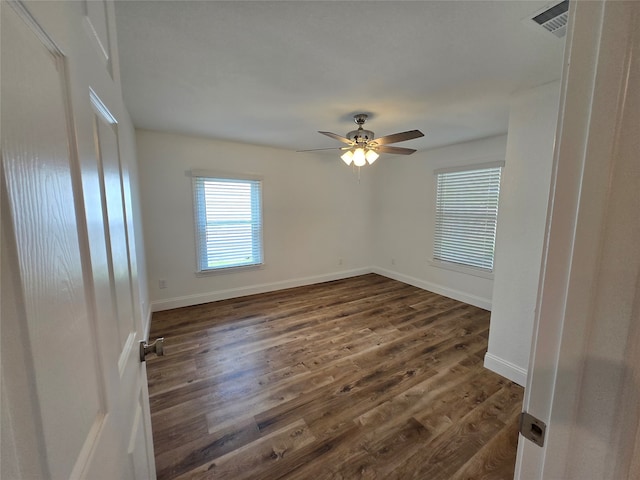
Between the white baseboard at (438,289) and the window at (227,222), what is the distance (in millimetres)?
2552

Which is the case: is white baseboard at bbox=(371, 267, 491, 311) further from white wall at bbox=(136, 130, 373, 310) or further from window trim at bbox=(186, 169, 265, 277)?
window trim at bbox=(186, 169, 265, 277)

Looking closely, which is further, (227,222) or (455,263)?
(455,263)

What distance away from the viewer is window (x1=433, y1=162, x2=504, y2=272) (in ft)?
11.5

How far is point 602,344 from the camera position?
437 mm

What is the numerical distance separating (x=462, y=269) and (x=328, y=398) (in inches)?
115

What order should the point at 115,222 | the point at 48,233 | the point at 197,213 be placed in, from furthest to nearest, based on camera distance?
1. the point at 197,213
2. the point at 115,222
3. the point at 48,233

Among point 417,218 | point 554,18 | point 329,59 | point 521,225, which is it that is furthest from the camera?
point 417,218

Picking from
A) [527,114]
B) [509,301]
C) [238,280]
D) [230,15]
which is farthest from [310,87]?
[238,280]

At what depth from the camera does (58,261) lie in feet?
1.24

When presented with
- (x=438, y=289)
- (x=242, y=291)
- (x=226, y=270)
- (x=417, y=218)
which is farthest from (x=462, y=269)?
(x=226, y=270)

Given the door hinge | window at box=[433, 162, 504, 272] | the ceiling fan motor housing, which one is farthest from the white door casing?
window at box=[433, 162, 504, 272]

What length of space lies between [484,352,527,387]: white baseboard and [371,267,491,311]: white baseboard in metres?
1.47

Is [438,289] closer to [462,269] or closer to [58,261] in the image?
[462,269]

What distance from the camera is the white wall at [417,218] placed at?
3658 mm
